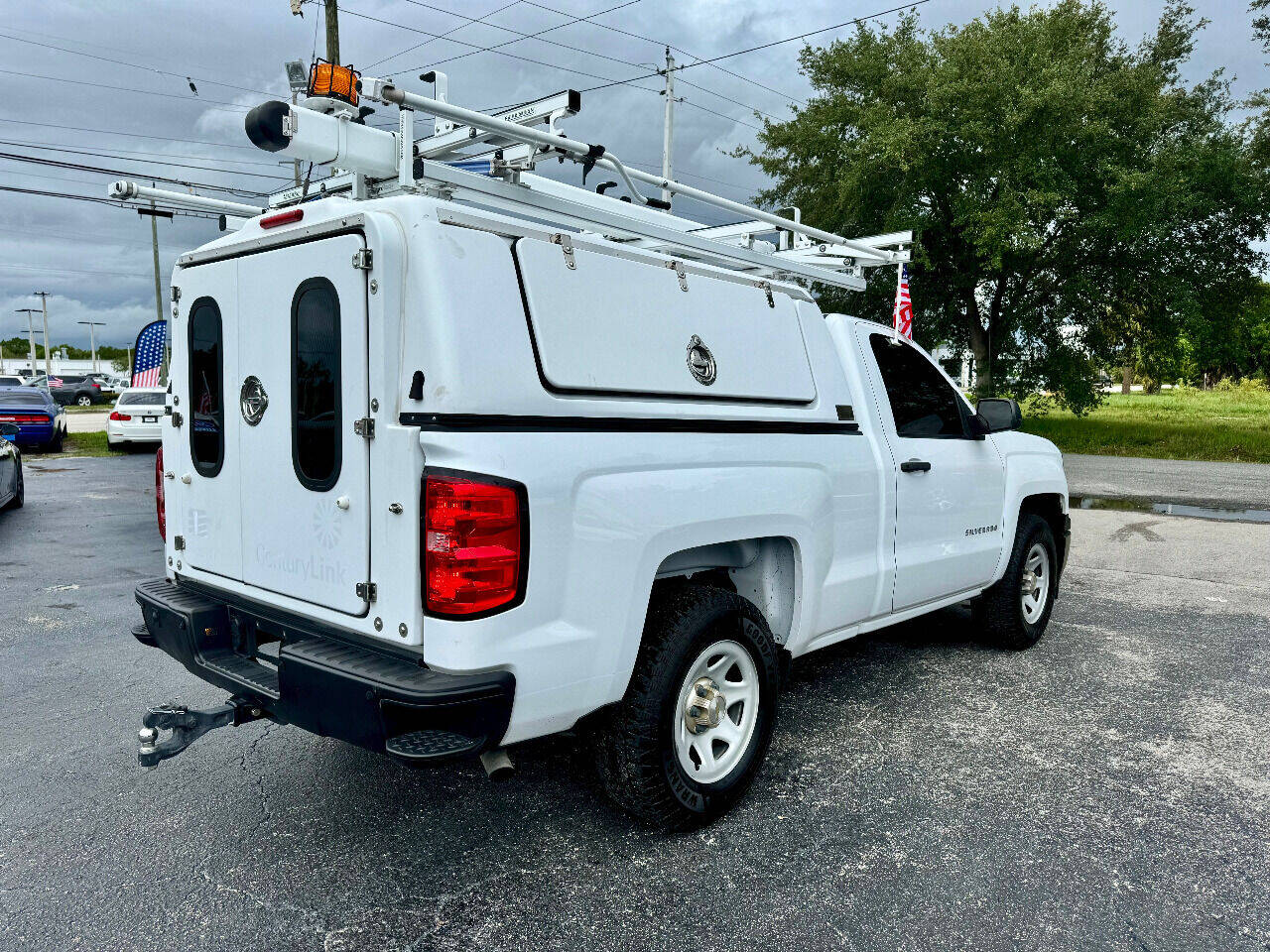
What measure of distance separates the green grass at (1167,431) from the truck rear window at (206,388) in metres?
22.4

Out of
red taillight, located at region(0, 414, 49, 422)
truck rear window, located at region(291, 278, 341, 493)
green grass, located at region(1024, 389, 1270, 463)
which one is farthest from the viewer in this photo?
green grass, located at region(1024, 389, 1270, 463)

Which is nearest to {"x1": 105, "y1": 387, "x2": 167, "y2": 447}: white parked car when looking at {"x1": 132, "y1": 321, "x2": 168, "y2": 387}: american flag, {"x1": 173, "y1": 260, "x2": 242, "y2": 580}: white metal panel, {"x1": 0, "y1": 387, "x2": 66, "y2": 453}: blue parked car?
{"x1": 0, "y1": 387, "x2": 66, "y2": 453}: blue parked car

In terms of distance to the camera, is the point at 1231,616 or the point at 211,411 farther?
the point at 1231,616

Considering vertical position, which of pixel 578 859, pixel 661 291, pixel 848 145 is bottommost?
pixel 578 859

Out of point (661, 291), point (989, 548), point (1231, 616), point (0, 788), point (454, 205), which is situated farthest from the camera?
point (1231, 616)

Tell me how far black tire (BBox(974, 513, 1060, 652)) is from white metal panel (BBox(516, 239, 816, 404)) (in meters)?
2.24

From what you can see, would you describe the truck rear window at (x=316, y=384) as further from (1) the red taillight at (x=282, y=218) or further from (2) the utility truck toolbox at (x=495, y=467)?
(1) the red taillight at (x=282, y=218)

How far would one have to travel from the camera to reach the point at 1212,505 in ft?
42.5

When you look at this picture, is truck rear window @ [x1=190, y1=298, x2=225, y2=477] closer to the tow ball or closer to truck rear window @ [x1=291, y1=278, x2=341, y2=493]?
truck rear window @ [x1=291, y1=278, x2=341, y2=493]

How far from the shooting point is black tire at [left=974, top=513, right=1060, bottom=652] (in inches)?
215

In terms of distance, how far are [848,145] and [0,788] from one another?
71.6ft

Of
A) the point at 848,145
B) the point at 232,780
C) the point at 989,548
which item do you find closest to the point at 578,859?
the point at 232,780

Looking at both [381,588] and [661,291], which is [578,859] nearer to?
[381,588]

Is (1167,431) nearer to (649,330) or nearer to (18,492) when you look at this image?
(18,492)
